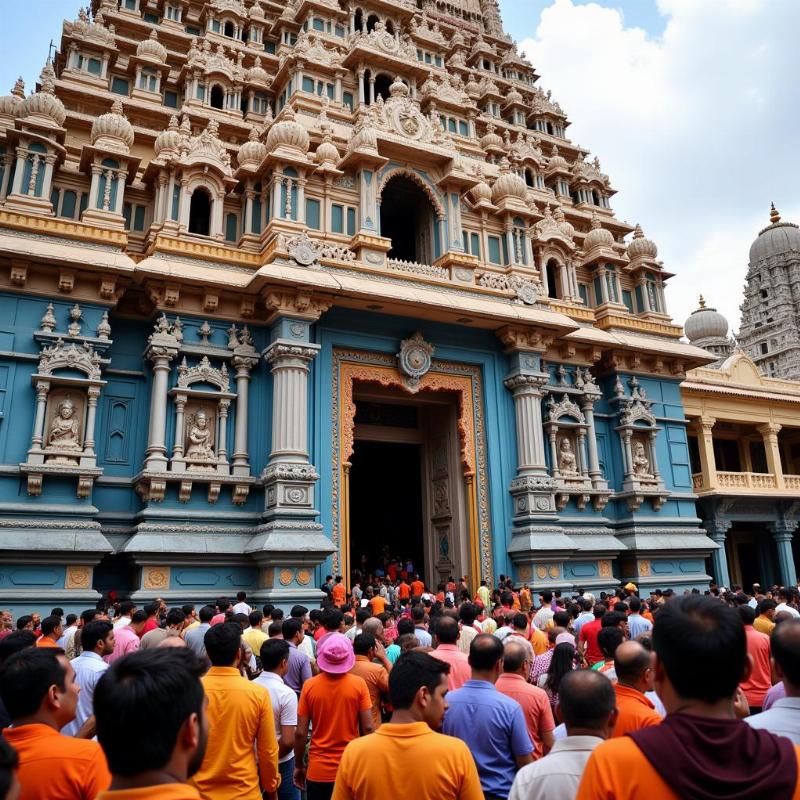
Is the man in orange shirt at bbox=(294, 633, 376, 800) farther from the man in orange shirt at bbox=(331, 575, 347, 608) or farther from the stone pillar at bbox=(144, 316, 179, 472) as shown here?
the stone pillar at bbox=(144, 316, 179, 472)

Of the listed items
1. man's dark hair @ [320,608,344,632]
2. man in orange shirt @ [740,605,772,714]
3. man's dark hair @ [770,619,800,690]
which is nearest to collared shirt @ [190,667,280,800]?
man's dark hair @ [320,608,344,632]

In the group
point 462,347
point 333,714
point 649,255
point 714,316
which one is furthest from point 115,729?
point 714,316

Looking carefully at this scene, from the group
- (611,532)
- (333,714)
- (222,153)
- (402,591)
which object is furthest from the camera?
(611,532)

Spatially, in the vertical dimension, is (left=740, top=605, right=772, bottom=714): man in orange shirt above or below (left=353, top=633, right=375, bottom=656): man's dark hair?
below

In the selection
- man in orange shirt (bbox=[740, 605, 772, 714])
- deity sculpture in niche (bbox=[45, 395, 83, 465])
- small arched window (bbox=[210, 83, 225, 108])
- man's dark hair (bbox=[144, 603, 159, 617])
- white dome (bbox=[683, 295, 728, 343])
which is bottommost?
man in orange shirt (bbox=[740, 605, 772, 714])

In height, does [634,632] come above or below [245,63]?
below

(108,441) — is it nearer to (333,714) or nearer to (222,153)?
(222,153)

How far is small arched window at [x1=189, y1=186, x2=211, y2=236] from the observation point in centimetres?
1944

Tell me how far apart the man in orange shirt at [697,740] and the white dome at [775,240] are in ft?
182

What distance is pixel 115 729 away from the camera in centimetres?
226

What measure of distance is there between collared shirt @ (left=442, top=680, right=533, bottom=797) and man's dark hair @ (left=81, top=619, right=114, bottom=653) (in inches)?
127

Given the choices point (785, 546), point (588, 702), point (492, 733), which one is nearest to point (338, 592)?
point (492, 733)

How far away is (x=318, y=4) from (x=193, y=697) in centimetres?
2784

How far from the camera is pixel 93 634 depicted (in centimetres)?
579
